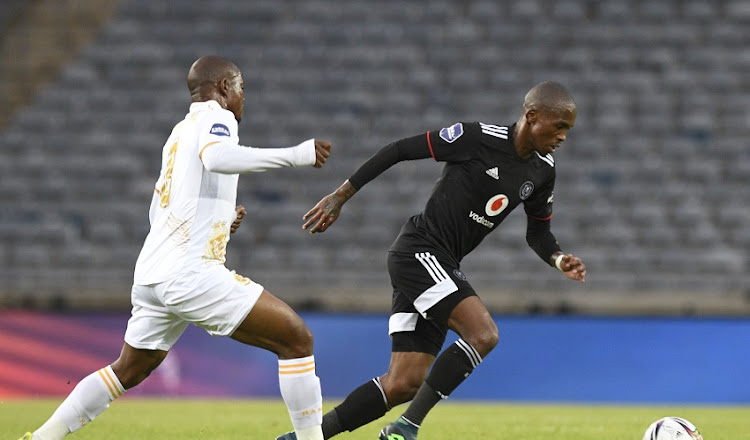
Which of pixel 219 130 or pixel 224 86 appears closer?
pixel 219 130

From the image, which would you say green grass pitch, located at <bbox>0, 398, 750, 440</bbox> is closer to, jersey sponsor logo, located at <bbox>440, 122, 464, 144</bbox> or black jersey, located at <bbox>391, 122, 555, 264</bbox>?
black jersey, located at <bbox>391, 122, 555, 264</bbox>

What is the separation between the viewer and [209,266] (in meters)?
4.86

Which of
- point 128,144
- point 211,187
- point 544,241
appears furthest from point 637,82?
point 211,187

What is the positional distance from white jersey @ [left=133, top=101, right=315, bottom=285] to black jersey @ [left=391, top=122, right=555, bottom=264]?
125cm

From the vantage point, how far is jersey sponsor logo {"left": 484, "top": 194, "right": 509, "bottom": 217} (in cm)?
582

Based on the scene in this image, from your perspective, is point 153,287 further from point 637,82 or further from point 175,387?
point 637,82

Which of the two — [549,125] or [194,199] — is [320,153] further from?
[549,125]

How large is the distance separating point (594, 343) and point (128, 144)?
8.23m

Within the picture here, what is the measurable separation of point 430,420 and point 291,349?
3848mm

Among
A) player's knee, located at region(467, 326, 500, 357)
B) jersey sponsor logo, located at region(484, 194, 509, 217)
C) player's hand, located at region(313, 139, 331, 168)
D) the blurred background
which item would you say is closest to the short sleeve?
jersey sponsor logo, located at region(484, 194, 509, 217)

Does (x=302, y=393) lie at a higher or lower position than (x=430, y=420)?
lower

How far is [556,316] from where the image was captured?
11383 mm

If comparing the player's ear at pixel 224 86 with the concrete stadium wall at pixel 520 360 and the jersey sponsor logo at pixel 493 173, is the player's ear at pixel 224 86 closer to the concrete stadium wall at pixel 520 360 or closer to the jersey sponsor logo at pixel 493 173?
the jersey sponsor logo at pixel 493 173

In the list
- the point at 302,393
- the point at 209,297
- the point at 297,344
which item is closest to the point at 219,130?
the point at 209,297
